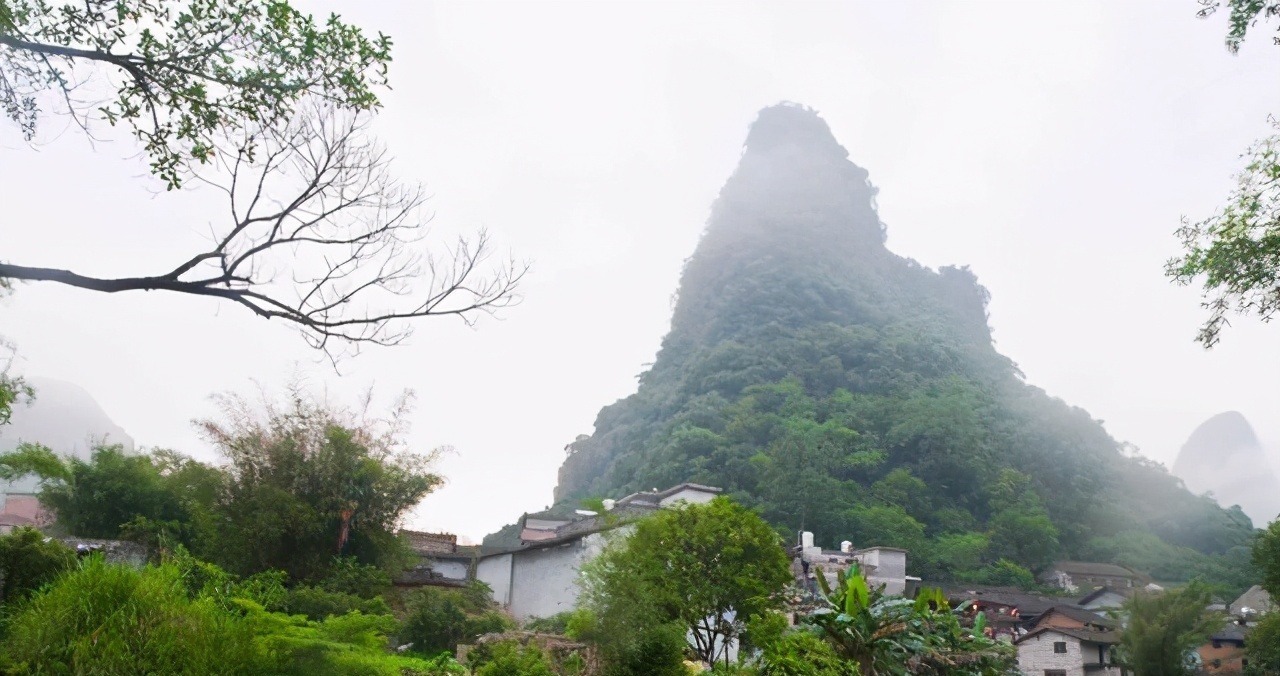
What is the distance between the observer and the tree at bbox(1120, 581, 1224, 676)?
2305cm

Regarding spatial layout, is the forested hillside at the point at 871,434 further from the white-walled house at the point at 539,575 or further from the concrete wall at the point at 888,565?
the white-walled house at the point at 539,575

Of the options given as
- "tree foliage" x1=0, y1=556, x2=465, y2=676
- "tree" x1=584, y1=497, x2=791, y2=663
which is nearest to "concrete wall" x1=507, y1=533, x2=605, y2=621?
"tree" x1=584, y1=497, x2=791, y2=663

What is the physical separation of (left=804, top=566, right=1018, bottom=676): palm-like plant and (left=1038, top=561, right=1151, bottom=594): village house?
3380 cm

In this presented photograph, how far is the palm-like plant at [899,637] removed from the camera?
13242 mm

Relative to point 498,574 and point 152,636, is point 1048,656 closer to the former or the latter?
point 498,574

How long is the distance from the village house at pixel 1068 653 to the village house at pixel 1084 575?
54.1 feet

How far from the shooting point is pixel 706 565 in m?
15.7

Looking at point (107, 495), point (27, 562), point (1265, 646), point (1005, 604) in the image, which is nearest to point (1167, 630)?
point (1265, 646)

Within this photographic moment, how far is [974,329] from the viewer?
3430 inches

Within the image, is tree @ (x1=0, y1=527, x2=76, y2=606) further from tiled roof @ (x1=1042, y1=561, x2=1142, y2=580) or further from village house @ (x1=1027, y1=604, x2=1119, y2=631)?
tiled roof @ (x1=1042, y1=561, x2=1142, y2=580)

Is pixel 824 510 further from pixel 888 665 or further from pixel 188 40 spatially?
pixel 188 40

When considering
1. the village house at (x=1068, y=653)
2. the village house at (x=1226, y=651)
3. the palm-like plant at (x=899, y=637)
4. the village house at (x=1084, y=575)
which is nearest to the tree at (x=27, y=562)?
the palm-like plant at (x=899, y=637)

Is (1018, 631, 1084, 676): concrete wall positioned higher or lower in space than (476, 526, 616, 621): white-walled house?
lower

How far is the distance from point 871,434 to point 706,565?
41.8 m
